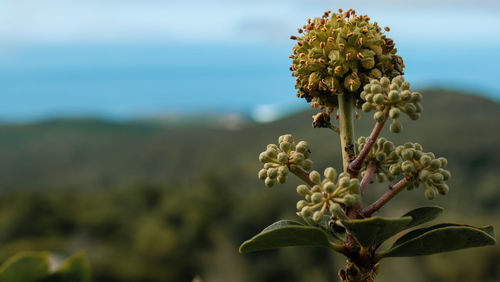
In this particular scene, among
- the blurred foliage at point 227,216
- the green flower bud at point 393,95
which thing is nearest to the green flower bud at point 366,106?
the green flower bud at point 393,95

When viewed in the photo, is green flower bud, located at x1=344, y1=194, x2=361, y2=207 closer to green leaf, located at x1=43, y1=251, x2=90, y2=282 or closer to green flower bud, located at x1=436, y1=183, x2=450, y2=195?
green flower bud, located at x1=436, y1=183, x2=450, y2=195

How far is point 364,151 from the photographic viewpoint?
239cm

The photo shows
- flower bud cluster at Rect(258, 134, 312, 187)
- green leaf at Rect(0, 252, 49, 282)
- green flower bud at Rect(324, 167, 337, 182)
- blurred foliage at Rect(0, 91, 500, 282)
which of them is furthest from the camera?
blurred foliage at Rect(0, 91, 500, 282)

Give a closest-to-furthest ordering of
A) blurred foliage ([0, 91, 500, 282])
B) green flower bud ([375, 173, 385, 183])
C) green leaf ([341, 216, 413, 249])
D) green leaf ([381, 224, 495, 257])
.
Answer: green leaf ([341, 216, 413, 249]), green leaf ([381, 224, 495, 257]), green flower bud ([375, 173, 385, 183]), blurred foliage ([0, 91, 500, 282])

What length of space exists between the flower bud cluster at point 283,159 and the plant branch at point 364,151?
0.19 metres

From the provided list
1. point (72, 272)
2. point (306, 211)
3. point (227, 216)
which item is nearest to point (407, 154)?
point (306, 211)

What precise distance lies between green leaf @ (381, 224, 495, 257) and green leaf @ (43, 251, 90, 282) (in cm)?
199

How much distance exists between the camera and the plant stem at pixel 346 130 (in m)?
2.53

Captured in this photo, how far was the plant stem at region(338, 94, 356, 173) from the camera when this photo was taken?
8.29ft

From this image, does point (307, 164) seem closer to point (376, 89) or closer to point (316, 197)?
point (316, 197)

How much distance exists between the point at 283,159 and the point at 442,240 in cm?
76

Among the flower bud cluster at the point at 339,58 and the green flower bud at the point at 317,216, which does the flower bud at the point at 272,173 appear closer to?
the green flower bud at the point at 317,216

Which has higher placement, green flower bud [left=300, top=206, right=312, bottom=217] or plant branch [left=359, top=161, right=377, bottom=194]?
plant branch [left=359, top=161, right=377, bottom=194]

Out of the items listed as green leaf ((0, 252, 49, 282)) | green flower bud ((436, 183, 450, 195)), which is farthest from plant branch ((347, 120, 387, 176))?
green leaf ((0, 252, 49, 282))
